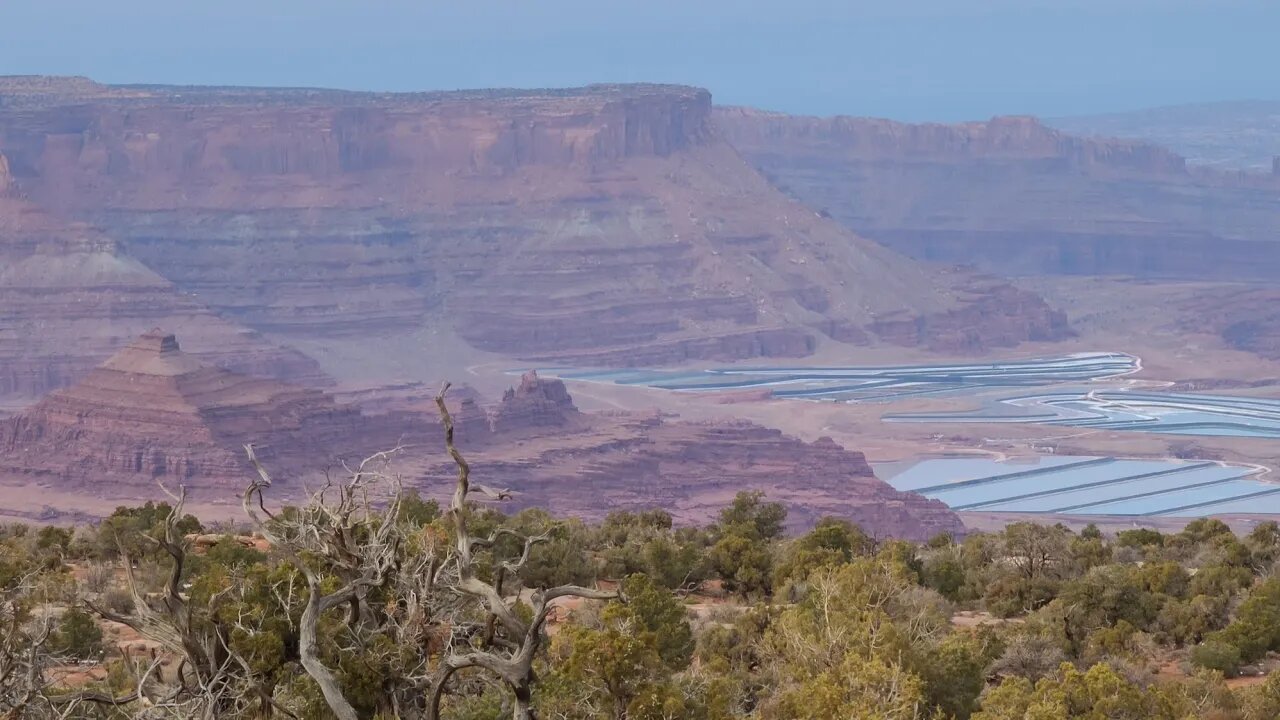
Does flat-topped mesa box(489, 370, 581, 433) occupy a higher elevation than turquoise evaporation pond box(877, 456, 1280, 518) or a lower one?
higher

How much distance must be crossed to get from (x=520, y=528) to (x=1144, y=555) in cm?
1157

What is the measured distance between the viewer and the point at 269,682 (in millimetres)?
18391

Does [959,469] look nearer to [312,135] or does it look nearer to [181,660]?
[312,135]

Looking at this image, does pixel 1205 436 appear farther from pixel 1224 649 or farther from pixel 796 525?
pixel 1224 649

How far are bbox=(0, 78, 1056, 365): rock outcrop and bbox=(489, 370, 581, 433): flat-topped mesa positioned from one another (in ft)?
171

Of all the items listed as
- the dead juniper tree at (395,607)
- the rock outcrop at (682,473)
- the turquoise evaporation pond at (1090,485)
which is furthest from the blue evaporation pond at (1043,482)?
the dead juniper tree at (395,607)

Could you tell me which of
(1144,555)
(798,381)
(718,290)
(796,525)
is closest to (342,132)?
(718,290)

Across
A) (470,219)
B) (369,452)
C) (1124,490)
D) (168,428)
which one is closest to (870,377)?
(470,219)

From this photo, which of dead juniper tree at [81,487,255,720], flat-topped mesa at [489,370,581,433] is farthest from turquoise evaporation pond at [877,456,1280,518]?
dead juniper tree at [81,487,255,720]

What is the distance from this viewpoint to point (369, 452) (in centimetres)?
10362

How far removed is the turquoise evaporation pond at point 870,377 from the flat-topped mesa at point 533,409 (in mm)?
38175

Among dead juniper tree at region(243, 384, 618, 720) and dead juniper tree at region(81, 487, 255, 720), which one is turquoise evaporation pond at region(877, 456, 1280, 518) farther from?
dead juniper tree at region(81, 487, 255, 720)

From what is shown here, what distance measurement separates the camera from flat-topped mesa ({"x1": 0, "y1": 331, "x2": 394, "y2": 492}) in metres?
95.9

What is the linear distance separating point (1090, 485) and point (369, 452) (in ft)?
132
